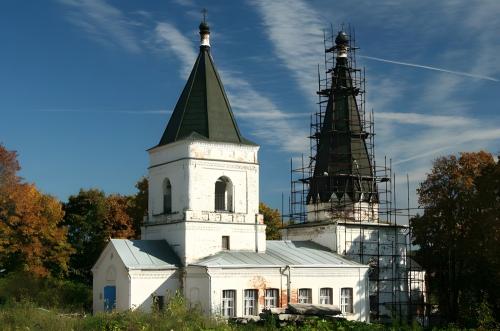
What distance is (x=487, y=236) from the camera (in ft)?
99.9

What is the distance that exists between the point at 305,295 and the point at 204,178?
619 cm

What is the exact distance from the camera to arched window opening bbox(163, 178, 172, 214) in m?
31.8

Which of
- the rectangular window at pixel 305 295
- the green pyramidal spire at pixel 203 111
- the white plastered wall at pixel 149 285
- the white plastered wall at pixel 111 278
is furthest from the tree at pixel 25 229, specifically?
the rectangular window at pixel 305 295

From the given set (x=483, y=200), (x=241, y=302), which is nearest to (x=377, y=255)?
(x=483, y=200)

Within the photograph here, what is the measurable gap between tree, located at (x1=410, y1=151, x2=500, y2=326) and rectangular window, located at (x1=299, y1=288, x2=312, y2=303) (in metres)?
6.94

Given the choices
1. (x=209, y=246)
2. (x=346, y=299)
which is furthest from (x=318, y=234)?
(x=209, y=246)

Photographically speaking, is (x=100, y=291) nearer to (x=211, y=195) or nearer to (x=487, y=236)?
(x=211, y=195)

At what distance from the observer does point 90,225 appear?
42.6m

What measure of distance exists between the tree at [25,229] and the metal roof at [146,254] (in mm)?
8229

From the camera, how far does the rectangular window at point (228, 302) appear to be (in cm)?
2831

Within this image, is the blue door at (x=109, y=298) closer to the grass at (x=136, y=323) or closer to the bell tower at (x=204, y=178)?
the bell tower at (x=204, y=178)

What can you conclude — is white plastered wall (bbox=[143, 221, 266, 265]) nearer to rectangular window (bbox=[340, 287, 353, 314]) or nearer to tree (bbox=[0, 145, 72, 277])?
rectangular window (bbox=[340, 287, 353, 314])

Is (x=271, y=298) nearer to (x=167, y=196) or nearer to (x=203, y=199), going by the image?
(x=203, y=199)

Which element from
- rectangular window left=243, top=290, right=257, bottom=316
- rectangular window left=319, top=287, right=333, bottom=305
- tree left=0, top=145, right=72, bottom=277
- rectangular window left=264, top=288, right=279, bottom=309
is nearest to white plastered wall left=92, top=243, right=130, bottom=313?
rectangular window left=243, top=290, right=257, bottom=316
